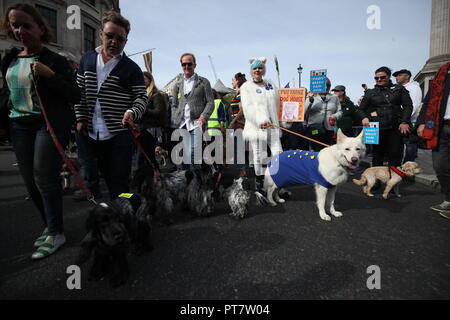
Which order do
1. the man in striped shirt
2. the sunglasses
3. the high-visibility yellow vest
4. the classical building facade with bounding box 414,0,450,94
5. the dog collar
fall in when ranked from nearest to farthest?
the sunglasses, the man in striped shirt, the dog collar, the high-visibility yellow vest, the classical building facade with bounding box 414,0,450,94

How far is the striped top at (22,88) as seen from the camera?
2.31 m

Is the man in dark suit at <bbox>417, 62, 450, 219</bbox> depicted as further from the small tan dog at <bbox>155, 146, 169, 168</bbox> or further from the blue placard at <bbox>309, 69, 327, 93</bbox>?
the small tan dog at <bbox>155, 146, 169, 168</bbox>

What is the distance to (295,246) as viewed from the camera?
9.10 ft

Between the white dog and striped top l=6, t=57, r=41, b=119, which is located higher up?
striped top l=6, t=57, r=41, b=119

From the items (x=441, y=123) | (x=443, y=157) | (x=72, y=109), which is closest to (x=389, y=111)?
(x=441, y=123)

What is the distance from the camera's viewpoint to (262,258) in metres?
2.50

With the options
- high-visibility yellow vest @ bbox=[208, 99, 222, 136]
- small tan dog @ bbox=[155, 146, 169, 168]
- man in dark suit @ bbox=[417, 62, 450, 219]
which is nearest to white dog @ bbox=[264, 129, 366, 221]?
man in dark suit @ bbox=[417, 62, 450, 219]

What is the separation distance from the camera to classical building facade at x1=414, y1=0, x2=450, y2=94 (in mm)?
22594

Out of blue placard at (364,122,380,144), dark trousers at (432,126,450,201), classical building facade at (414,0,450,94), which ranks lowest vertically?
dark trousers at (432,126,450,201)

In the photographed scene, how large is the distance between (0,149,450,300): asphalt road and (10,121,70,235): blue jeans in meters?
0.70

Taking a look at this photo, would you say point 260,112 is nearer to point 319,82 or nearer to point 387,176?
point 387,176

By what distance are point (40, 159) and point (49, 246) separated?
1.02 m
